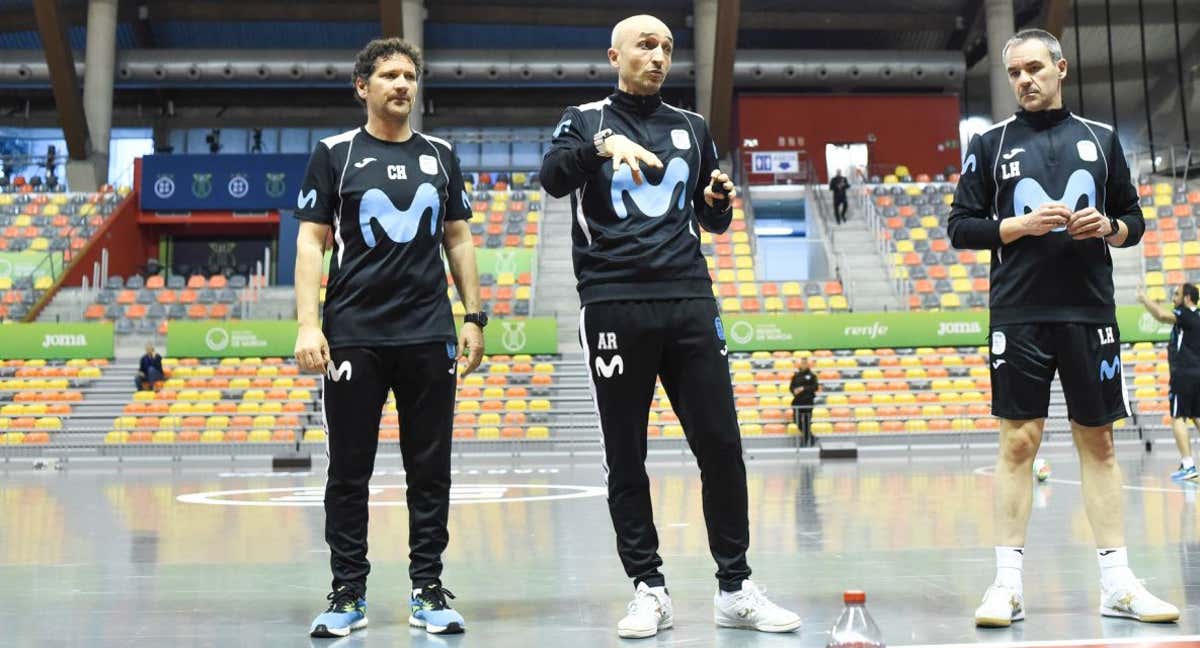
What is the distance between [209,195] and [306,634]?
27.4m

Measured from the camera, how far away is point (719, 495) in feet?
12.1

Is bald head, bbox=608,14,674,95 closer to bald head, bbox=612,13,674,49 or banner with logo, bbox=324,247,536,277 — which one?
bald head, bbox=612,13,674,49

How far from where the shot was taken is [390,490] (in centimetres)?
1047

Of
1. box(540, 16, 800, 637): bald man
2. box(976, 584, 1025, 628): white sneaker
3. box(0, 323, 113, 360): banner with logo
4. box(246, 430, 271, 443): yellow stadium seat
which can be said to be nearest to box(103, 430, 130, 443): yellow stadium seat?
box(246, 430, 271, 443): yellow stadium seat

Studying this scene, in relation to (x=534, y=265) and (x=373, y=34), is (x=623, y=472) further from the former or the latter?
(x=373, y=34)

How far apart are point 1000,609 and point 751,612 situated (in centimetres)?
78

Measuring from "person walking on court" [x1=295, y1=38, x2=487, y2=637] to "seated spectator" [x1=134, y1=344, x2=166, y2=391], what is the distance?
52.4ft

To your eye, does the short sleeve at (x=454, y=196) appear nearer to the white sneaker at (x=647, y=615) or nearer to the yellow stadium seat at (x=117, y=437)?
the white sneaker at (x=647, y=615)

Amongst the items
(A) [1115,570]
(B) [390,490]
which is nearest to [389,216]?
(A) [1115,570]

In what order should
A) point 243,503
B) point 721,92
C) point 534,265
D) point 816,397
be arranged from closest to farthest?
point 243,503
point 816,397
point 534,265
point 721,92

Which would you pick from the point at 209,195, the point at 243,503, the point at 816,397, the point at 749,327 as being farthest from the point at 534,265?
the point at 243,503

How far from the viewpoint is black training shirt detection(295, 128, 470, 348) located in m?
3.79

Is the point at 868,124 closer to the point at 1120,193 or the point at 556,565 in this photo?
the point at 556,565

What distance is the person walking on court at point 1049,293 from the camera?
3.75 meters
